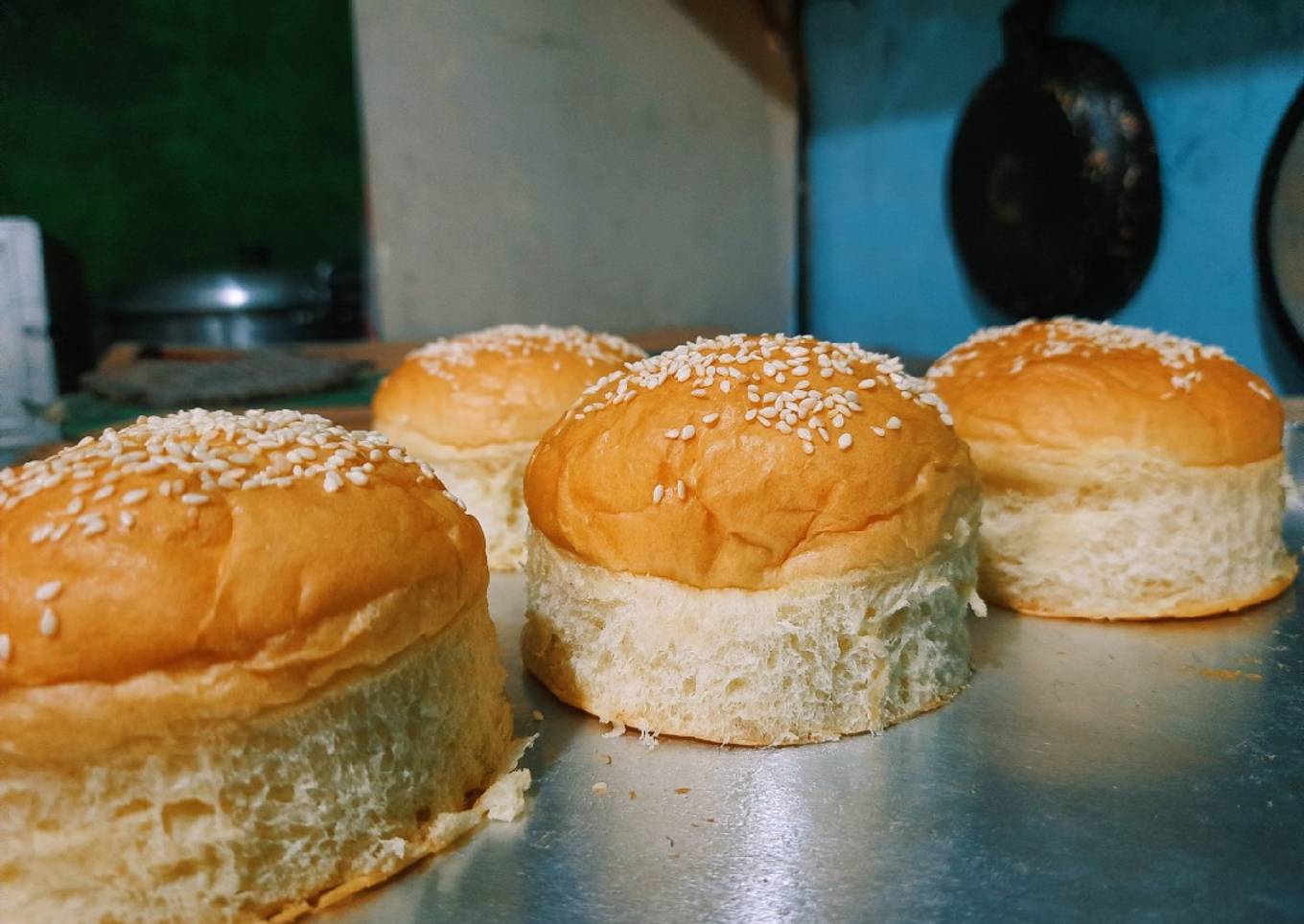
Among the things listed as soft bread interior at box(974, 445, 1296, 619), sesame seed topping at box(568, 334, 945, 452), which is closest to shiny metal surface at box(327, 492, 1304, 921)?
soft bread interior at box(974, 445, 1296, 619)

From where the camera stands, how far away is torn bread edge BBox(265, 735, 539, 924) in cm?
126

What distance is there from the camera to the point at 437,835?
136cm

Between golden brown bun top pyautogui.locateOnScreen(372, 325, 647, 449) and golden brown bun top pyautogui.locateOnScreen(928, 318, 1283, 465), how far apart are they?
959mm

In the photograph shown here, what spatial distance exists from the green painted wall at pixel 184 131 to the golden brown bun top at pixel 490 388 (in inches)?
157

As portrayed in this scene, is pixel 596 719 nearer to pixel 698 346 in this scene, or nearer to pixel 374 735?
pixel 374 735

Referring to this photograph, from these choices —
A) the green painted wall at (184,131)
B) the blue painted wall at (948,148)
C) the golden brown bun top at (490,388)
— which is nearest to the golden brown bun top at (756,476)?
the golden brown bun top at (490,388)

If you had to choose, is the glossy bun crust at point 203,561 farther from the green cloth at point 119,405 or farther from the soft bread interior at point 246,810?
the green cloth at point 119,405

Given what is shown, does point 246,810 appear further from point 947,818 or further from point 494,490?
point 494,490

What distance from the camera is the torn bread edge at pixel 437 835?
126 cm

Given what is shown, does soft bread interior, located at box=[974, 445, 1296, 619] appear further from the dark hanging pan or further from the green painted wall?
the green painted wall

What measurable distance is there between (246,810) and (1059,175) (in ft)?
10.1

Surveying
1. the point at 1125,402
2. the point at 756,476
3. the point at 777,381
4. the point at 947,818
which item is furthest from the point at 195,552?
the point at 1125,402

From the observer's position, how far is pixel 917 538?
1651mm

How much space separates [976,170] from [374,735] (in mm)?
3282
